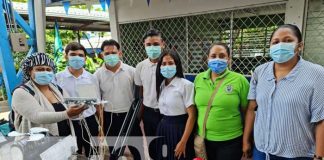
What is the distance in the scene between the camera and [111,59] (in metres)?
2.30

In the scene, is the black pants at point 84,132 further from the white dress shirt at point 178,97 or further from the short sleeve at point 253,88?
the short sleeve at point 253,88

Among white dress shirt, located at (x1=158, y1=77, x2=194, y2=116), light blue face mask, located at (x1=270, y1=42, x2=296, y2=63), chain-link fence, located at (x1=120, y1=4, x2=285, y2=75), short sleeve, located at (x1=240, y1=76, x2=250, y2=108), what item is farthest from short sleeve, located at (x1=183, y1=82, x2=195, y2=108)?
chain-link fence, located at (x1=120, y1=4, x2=285, y2=75)

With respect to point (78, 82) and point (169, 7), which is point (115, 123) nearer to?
point (78, 82)

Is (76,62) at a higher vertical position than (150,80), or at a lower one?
higher

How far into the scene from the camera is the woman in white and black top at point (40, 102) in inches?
60.8

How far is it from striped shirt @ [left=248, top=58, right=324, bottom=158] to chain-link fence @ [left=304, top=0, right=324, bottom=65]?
164 centimetres

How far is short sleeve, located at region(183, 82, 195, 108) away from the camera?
6.08ft

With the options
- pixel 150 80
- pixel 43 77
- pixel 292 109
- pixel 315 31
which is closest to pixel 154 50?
pixel 150 80

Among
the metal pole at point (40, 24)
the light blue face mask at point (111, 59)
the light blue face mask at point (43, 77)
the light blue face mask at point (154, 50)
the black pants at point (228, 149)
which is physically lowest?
the black pants at point (228, 149)

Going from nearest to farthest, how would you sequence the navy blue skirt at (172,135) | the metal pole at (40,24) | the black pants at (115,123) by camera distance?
the navy blue skirt at (172,135), the black pants at (115,123), the metal pole at (40,24)

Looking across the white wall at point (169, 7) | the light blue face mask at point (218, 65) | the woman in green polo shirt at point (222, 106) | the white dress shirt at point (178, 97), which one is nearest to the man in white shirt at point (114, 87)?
the white dress shirt at point (178, 97)

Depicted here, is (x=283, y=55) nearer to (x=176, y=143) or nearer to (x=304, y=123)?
(x=304, y=123)

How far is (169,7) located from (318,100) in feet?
9.52

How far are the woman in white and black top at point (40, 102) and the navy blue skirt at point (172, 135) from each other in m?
0.76
